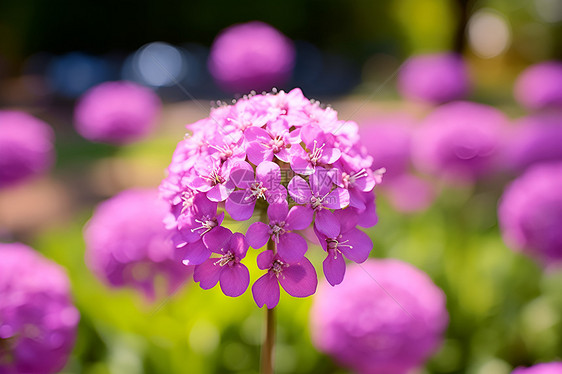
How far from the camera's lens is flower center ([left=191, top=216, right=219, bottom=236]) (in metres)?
1.14

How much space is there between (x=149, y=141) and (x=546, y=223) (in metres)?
7.78

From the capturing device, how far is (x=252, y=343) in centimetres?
246

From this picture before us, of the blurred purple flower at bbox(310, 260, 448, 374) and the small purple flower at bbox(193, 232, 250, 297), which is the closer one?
the small purple flower at bbox(193, 232, 250, 297)

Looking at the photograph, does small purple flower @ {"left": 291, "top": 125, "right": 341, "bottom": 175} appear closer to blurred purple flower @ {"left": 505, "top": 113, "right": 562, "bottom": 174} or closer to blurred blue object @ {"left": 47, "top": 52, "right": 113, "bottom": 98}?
blurred purple flower @ {"left": 505, "top": 113, "right": 562, "bottom": 174}

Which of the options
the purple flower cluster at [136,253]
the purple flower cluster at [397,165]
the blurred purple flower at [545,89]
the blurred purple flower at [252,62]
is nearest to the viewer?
the purple flower cluster at [136,253]

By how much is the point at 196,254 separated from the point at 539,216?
218 centimetres

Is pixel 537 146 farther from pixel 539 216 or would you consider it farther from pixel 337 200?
pixel 337 200

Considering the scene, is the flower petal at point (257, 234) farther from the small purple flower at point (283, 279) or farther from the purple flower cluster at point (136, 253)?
the purple flower cluster at point (136, 253)

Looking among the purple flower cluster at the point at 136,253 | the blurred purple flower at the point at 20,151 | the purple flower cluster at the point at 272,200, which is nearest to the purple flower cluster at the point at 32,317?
the purple flower cluster at the point at 136,253

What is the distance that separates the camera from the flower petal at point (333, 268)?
1140mm

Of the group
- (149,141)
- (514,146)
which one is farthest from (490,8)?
(514,146)

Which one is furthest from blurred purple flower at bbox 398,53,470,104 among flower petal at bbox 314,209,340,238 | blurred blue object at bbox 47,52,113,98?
blurred blue object at bbox 47,52,113,98

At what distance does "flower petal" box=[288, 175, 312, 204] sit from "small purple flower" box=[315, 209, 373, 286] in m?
0.09

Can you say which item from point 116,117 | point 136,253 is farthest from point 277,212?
point 116,117
